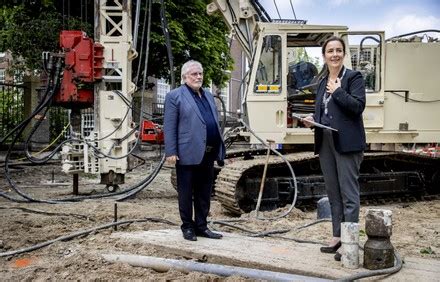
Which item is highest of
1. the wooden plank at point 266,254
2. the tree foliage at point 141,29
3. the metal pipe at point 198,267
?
the tree foliage at point 141,29

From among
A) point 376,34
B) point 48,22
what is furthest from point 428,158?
point 48,22

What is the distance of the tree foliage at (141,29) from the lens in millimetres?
17406

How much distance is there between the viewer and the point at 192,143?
5.49 metres

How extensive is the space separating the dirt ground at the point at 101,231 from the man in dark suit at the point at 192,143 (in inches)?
22.3

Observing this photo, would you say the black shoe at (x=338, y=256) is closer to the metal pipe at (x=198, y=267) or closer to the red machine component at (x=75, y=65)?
the metal pipe at (x=198, y=267)

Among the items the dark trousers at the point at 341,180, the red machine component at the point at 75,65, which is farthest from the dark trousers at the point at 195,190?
the red machine component at the point at 75,65

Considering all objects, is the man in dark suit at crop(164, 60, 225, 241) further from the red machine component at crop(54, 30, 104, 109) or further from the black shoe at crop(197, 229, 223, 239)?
the red machine component at crop(54, 30, 104, 109)

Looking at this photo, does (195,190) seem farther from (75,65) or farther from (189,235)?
(75,65)

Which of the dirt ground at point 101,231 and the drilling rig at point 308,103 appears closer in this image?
the dirt ground at point 101,231

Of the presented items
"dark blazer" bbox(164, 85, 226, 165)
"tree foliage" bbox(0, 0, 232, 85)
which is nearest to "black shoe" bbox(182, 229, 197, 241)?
"dark blazer" bbox(164, 85, 226, 165)

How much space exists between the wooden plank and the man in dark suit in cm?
26

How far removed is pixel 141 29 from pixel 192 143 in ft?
44.1

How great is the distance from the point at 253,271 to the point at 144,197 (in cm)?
666

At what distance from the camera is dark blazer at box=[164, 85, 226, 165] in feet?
18.0
